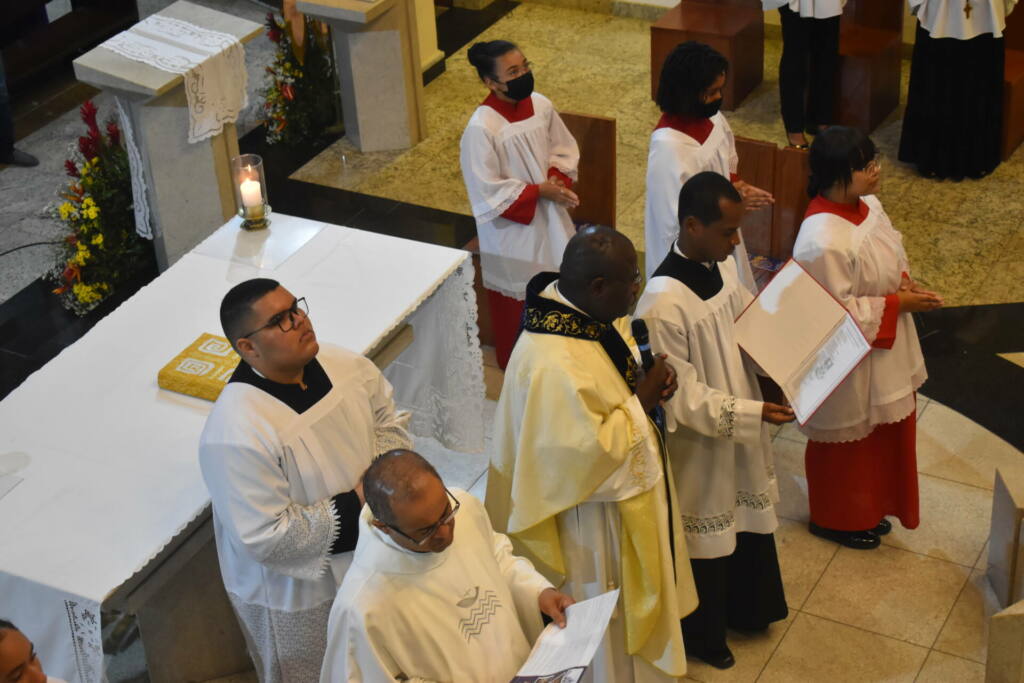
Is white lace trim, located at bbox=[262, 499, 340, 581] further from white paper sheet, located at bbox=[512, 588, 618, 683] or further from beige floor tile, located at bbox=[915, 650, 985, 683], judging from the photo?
beige floor tile, located at bbox=[915, 650, 985, 683]

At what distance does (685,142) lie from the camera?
185 inches

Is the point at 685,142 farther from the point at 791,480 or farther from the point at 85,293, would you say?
the point at 85,293

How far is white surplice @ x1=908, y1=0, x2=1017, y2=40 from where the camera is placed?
6625 mm

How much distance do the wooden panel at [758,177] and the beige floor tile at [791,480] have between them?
2.82 feet

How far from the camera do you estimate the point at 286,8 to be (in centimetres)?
772

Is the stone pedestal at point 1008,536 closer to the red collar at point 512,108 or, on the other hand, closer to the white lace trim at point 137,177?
the red collar at point 512,108

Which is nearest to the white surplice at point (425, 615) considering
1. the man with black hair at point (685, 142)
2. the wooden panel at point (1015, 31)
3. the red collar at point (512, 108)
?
the man with black hair at point (685, 142)

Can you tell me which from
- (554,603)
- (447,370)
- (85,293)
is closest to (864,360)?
(447,370)

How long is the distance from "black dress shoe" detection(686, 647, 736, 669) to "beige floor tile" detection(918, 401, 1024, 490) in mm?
1306

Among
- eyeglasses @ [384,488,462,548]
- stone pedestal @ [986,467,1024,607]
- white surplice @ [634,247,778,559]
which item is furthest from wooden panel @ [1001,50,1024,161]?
eyeglasses @ [384,488,462,548]

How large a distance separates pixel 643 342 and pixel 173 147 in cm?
347

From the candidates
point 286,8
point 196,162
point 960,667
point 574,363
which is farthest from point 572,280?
point 286,8

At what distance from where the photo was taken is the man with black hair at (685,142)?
176 inches

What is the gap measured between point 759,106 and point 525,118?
10.4 ft
